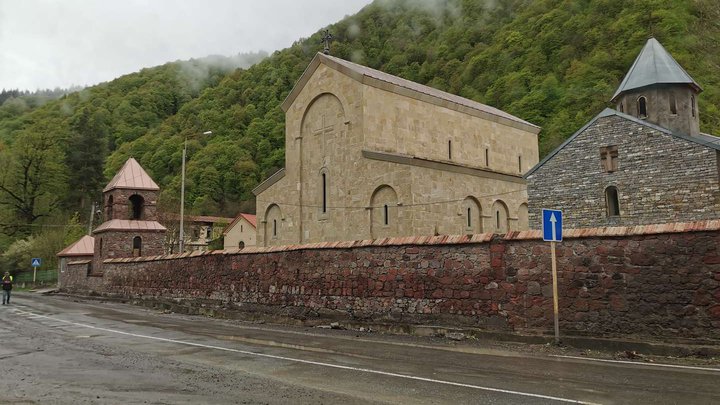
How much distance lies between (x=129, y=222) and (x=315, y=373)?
25.1 meters

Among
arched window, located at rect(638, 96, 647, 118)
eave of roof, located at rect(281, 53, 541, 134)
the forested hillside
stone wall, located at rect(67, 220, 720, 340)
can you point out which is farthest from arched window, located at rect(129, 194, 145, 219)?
arched window, located at rect(638, 96, 647, 118)

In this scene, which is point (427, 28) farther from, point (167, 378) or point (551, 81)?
point (167, 378)

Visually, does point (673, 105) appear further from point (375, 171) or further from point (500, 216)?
point (375, 171)

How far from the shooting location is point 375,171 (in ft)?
74.7

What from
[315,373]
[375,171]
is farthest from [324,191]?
[315,373]

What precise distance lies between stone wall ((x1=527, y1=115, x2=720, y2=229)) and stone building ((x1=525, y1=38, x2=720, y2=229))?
33mm

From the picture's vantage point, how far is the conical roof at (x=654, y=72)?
24.8m

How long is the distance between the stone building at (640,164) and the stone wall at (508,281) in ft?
43.5

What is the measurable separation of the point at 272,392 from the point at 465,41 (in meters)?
76.9

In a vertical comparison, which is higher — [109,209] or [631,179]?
[631,179]

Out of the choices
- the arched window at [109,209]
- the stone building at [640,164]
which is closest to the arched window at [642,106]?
the stone building at [640,164]

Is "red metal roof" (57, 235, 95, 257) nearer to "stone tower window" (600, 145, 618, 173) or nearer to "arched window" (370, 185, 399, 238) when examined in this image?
"arched window" (370, 185, 399, 238)

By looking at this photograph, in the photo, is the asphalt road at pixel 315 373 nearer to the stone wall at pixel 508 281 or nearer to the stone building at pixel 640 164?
the stone wall at pixel 508 281

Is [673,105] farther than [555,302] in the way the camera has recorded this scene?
Yes
